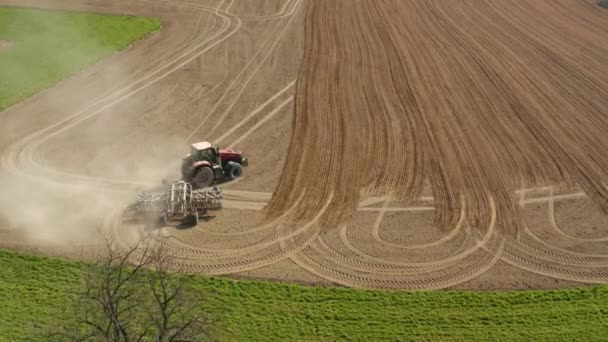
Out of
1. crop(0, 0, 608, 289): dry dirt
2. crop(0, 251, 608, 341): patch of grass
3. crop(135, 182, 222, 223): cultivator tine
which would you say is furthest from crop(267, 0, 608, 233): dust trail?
crop(0, 251, 608, 341): patch of grass

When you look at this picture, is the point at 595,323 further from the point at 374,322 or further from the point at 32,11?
the point at 32,11

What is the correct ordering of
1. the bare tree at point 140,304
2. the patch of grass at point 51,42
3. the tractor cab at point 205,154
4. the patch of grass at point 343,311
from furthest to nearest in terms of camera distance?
1. the patch of grass at point 51,42
2. the tractor cab at point 205,154
3. the patch of grass at point 343,311
4. the bare tree at point 140,304

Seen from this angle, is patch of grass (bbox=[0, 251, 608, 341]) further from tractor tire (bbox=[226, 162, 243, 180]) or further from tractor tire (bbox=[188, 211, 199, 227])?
tractor tire (bbox=[226, 162, 243, 180])

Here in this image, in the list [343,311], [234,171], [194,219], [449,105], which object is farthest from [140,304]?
[449,105]

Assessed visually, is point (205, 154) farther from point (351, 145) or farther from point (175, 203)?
point (351, 145)

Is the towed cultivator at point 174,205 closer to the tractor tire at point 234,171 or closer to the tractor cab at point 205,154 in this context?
the tractor cab at point 205,154

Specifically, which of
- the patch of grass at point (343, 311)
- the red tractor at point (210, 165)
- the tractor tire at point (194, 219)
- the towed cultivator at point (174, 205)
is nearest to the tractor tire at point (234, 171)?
the red tractor at point (210, 165)
